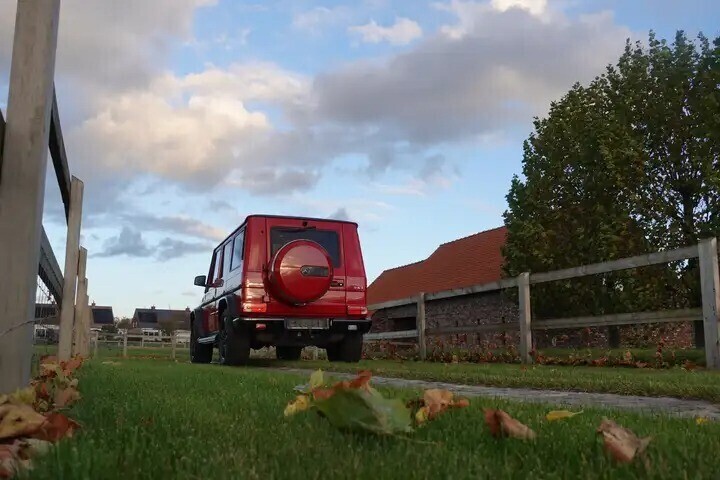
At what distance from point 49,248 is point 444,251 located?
34.9 metres

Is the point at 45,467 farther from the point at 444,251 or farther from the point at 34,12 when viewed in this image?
the point at 444,251

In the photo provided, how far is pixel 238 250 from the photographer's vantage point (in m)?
11.1

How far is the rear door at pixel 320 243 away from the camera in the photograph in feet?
34.8

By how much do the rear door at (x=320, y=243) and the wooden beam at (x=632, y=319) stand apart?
Result: 3.12m

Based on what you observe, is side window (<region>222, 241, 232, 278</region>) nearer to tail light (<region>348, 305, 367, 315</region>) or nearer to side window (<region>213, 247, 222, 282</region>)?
side window (<region>213, 247, 222, 282</region>)

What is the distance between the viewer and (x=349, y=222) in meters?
11.2

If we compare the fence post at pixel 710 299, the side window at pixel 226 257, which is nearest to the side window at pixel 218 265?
the side window at pixel 226 257

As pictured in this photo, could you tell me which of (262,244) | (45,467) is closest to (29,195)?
(45,467)

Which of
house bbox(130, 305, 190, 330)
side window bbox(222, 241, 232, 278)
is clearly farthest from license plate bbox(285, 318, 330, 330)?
house bbox(130, 305, 190, 330)

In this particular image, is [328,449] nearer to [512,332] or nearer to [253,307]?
[253,307]

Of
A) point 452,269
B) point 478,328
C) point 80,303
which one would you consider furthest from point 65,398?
point 452,269

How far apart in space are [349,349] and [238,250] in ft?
8.21

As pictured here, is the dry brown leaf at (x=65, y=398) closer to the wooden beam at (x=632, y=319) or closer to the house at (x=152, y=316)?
the wooden beam at (x=632, y=319)

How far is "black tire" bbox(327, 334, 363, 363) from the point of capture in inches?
449
